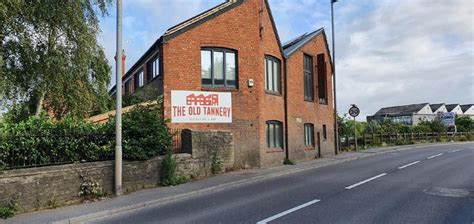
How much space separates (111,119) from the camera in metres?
14.7

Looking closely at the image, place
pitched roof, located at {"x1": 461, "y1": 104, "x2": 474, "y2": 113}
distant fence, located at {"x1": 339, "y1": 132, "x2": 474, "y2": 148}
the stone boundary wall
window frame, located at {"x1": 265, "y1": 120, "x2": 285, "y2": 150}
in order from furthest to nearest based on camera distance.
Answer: pitched roof, located at {"x1": 461, "y1": 104, "x2": 474, "y2": 113}
distant fence, located at {"x1": 339, "y1": 132, "x2": 474, "y2": 148}
window frame, located at {"x1": 265, "y1": 120, "x2": 285, "y2": 150}
the stone boundary wall

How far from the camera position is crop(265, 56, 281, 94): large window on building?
70.8 ft

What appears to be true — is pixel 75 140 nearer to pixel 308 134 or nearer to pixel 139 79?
pixel 139 79

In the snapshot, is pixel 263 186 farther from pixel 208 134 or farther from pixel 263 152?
pixel 263 152

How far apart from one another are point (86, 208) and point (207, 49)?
1002 cm

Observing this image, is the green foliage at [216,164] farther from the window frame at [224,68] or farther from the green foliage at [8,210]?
the green foliage at [8,210]

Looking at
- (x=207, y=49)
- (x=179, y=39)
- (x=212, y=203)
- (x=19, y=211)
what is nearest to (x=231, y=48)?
(x=207, y=49)

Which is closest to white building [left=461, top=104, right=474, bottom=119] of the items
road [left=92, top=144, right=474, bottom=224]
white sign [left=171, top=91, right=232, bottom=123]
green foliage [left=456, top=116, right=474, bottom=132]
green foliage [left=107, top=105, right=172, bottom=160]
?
green foliage [left=456, top=116, right=474, bottom=132]

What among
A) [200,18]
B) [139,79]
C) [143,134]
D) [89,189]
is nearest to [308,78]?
[200,18]

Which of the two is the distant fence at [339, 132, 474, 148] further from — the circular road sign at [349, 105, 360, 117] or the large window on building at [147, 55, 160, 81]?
the large window on building at [147, 55, 160, 81]

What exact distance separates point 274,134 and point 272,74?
120 inches

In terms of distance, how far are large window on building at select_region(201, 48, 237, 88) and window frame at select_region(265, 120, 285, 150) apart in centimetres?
312

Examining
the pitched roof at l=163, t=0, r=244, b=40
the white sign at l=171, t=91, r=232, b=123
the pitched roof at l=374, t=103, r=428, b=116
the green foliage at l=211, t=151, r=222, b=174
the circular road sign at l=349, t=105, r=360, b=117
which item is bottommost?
the green foliage at l=211, t=151, r=222, b=174

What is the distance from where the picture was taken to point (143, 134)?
1422 cm
